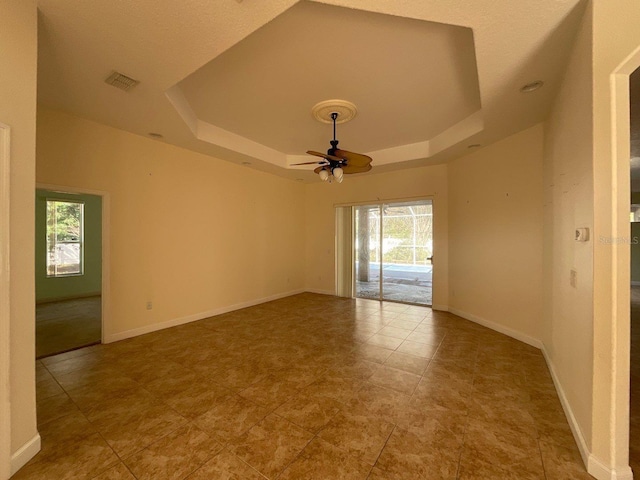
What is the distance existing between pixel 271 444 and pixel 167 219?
3609 mm

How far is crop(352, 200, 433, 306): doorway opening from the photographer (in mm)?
6039

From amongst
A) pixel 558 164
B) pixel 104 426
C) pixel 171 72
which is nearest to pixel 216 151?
pixel 171 72

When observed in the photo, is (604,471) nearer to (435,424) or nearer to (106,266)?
(435,424)

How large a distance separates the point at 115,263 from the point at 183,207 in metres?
1.27

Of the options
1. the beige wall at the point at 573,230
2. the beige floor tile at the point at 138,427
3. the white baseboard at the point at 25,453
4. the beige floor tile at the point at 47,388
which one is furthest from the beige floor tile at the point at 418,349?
the beige floor tile at the point at 47,388

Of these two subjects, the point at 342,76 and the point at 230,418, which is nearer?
the point at 230,418

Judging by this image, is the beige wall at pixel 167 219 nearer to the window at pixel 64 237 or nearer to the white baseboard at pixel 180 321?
the white baseboard at pixel 180 321

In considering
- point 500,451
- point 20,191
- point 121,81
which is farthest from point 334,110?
point 500,451

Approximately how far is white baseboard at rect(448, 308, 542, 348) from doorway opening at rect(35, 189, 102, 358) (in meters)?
6.35

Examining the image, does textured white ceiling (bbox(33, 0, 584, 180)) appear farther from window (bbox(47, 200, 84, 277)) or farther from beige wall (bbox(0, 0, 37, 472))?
window (bbox(47, 200, 84, 277))

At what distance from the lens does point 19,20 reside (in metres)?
1.57

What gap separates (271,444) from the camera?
5.83 ft

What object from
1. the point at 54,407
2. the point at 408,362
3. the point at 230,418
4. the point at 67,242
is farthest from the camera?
the point at 67,242

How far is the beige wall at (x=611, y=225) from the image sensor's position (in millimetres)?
1427
